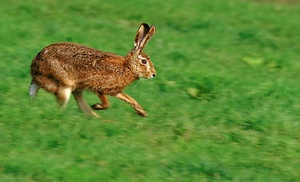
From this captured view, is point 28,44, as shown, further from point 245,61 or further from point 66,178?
point 66,178

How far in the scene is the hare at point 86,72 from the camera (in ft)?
31.9

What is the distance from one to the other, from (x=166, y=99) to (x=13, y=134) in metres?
2.97

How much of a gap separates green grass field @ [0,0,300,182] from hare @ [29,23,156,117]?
22 cm

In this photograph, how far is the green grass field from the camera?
8078mm

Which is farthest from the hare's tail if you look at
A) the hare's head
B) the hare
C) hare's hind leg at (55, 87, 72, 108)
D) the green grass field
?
the hare's head

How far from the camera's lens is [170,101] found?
10.9 m

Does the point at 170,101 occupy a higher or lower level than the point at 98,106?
lower

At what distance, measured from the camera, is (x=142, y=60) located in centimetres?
1032

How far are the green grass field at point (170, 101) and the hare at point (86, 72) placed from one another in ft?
0.73

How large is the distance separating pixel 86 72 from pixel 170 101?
5.07ft

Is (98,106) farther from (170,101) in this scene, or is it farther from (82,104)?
(170,101)

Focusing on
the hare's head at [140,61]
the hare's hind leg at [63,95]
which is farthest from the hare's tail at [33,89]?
the hare's head at [140,61]

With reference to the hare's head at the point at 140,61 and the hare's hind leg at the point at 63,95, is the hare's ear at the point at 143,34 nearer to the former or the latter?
the hare's head at the point at 140,61

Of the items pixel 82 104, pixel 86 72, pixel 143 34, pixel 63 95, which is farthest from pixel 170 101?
pixel 63 95
